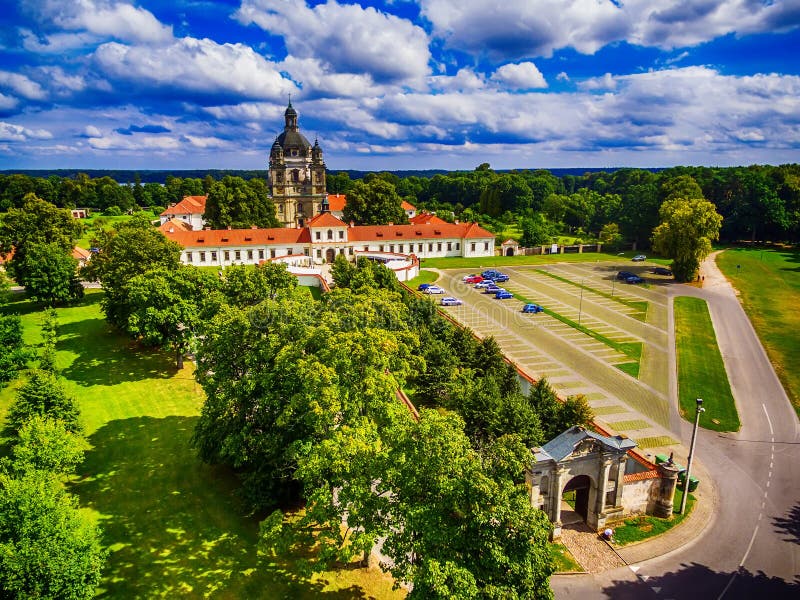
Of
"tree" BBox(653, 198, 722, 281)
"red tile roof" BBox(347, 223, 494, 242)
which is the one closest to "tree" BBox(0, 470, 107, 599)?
"red tile roof" BBox(347, 223, 494, 242)

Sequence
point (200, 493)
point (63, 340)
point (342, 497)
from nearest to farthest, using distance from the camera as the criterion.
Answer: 1. point (342, 497)
2. point (200, 493)
3. point (63, 340)

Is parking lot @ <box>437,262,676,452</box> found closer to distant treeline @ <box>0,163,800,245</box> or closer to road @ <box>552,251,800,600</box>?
road @ <box>552,251,800,600</box>

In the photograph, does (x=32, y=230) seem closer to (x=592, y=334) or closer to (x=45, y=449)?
(x=45, y=449)

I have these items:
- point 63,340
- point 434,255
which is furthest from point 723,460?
point 434,255

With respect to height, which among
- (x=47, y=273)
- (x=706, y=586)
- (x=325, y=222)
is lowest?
(x=706, y=586)

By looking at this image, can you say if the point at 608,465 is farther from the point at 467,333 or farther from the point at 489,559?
the point at 467,333

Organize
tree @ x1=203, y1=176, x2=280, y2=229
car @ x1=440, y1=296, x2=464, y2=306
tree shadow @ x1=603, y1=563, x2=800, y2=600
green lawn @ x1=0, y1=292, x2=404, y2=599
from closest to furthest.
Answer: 1. green lawn @ x1=0, y1=292, x2=404, y2=599
2. tree shadow @ x1=603, y1=563, x2=800, y2=600
3. car @ x1=440, y1=296, x2=464, y2=306
4. tree @ x1=203, y1=176, x2=280, y2=229

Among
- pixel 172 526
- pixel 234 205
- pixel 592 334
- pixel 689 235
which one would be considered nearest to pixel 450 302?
pixel 592 334
